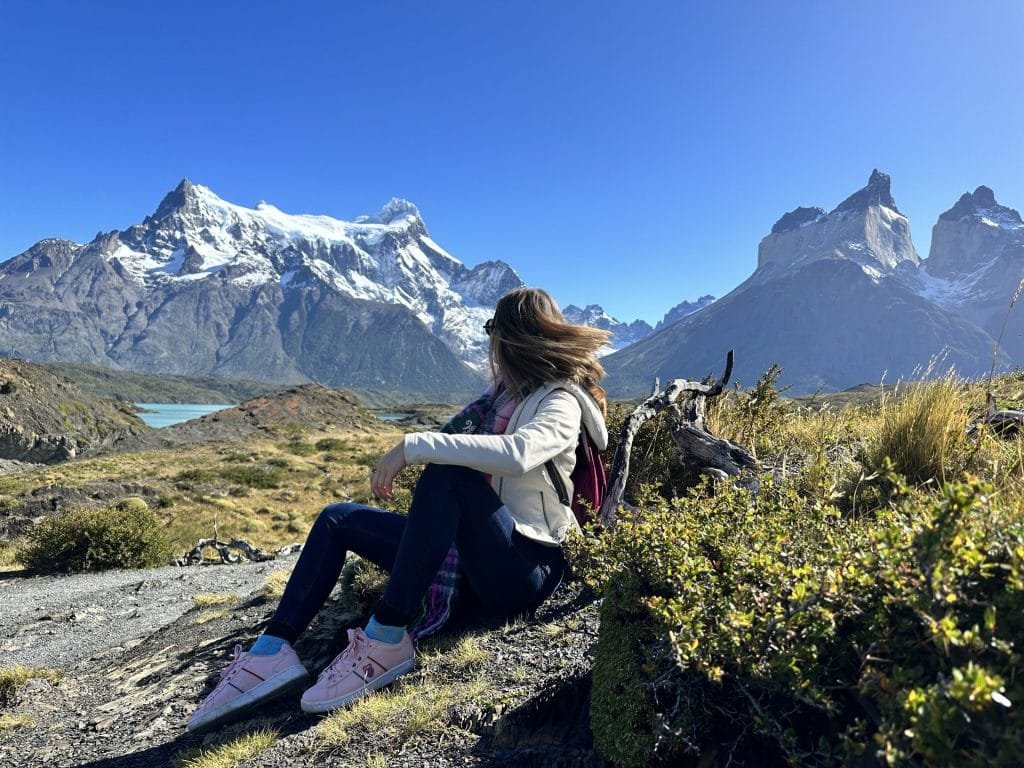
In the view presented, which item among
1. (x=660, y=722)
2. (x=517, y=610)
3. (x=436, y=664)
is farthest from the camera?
(x=517, y=610)

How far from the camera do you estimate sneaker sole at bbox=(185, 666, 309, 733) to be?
2.75m

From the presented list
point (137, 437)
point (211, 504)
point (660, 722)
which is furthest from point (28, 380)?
point (660, 722)

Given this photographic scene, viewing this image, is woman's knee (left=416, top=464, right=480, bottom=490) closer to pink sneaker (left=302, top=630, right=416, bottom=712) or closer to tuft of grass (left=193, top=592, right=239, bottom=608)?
pink sneaker (left=302, top=630, right=416, bottom=712)

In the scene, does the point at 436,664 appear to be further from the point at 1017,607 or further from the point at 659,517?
the point at 1017,607

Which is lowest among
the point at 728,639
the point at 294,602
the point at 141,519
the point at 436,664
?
the point at 141,519

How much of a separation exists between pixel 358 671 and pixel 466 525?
84 cm

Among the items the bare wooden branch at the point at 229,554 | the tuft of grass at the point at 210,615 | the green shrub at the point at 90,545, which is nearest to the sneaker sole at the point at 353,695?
the tuft of grass at the point at 210,615

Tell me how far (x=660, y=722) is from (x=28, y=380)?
49.9 metres

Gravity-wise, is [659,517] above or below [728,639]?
above

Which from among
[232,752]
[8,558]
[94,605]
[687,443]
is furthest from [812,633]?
[8,558]

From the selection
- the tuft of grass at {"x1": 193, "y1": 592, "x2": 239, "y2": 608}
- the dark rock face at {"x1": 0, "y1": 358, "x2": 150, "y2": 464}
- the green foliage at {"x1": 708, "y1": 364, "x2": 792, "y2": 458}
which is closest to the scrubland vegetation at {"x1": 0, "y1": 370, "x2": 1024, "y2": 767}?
the green foliage at {"x1": 708, "y1": 364, "x2": 792, "y2": 458}

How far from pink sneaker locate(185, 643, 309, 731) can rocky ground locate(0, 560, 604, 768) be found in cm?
13

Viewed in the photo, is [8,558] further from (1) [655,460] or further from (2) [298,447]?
(2) [298,447]

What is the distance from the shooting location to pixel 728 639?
1.57m
